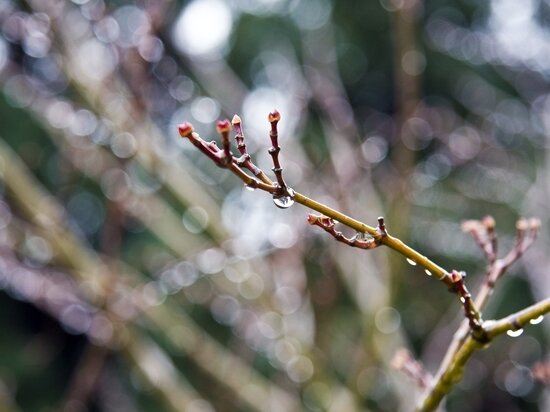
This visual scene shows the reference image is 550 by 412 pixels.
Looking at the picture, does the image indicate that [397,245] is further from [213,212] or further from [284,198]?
[213,212]

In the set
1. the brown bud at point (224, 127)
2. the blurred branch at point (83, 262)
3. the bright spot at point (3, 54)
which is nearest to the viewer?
the brown bud at point (224, 127)

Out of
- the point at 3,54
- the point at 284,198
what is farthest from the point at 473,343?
the point at 3,54

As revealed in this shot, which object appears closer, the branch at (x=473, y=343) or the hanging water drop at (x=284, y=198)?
the hanging water drop at (x=284, y=198)

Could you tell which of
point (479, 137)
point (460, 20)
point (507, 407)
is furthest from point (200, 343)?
point (460, 20)

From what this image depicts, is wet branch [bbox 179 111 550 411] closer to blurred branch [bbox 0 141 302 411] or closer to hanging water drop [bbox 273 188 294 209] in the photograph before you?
hanging water drop [bbox 273 188 294 209]

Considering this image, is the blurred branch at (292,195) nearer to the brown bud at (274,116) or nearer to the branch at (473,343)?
the brown bud at (274,116)

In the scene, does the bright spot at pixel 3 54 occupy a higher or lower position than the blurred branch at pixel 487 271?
higher

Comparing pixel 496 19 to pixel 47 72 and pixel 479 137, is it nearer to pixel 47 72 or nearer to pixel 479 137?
pixel 479 137

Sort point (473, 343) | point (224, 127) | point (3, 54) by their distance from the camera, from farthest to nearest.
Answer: point (3, 54) < point (473, 343) < point (224, 127)

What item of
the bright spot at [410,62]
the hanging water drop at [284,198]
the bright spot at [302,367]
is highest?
the bright spot at [410,62]

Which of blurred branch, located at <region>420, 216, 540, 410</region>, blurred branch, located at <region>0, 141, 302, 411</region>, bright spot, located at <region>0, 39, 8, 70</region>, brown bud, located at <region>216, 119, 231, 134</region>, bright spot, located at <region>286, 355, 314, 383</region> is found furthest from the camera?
bright spot, located at <region>0, 39, 8, 70</region>

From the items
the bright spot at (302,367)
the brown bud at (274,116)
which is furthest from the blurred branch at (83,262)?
the brown bud at (274,116)

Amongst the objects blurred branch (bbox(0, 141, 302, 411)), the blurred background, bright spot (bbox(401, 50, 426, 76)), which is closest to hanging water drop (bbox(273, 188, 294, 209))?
the blurred background
